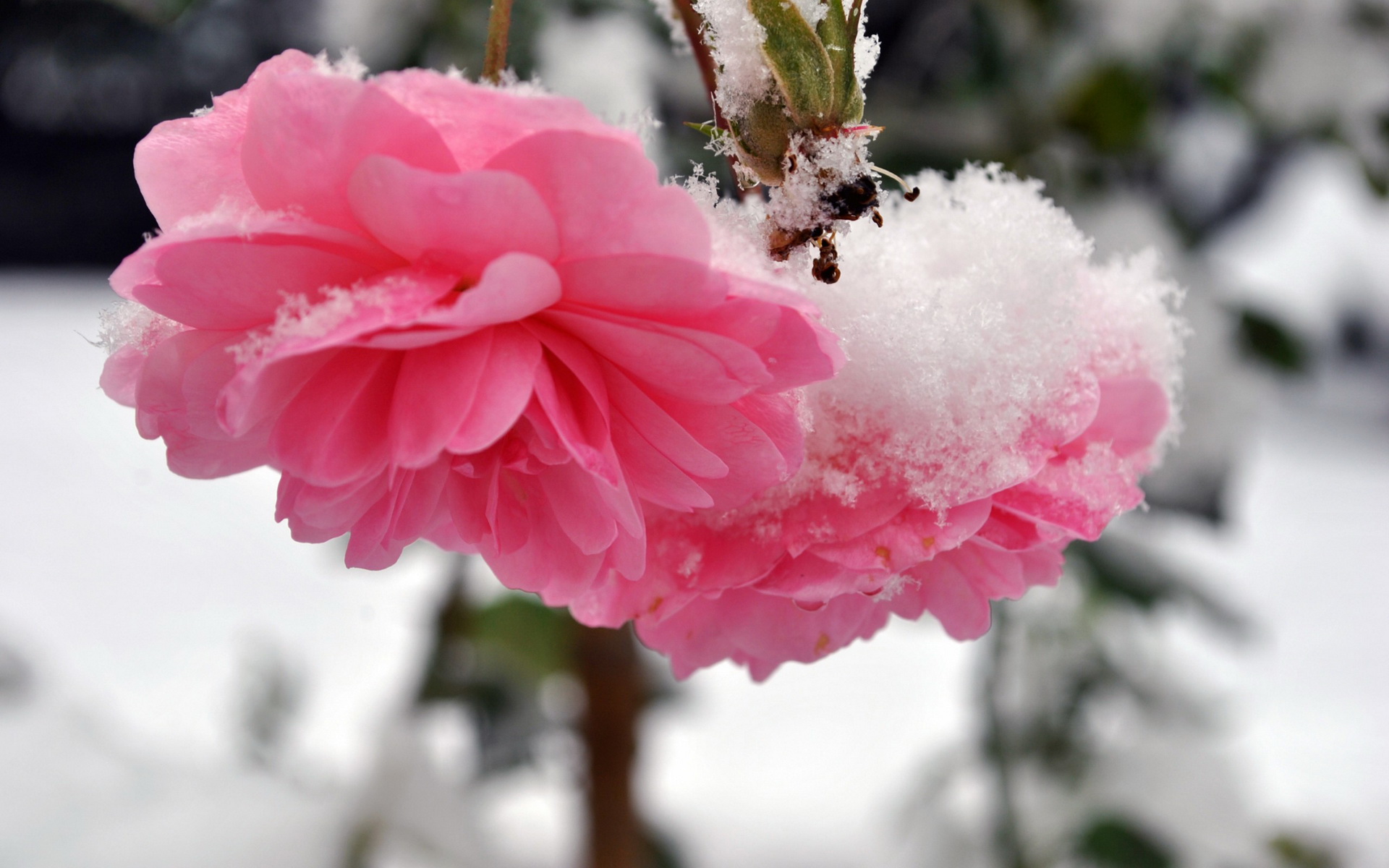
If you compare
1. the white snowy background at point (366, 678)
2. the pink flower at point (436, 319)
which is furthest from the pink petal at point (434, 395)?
the white snowy background at point (366, 678)

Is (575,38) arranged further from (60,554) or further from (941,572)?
(60,554)

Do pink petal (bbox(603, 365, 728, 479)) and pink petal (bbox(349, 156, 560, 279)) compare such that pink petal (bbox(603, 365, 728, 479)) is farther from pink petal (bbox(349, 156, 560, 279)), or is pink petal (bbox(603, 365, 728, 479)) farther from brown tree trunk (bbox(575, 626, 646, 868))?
brown tree trunk (bbox(575, 626, 646, 868))

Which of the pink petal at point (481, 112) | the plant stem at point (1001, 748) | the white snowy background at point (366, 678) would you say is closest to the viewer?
the pink petal at point (481, 112)

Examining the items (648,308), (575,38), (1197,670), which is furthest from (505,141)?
(1197,670)

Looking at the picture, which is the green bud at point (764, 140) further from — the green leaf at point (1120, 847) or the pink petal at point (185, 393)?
the green leaf at point (1120, 847)

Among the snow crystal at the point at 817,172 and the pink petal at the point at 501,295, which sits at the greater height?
the snow crystal at the point at 817,172

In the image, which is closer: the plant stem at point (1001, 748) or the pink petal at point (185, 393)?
the pink petal at point (185, 393)
